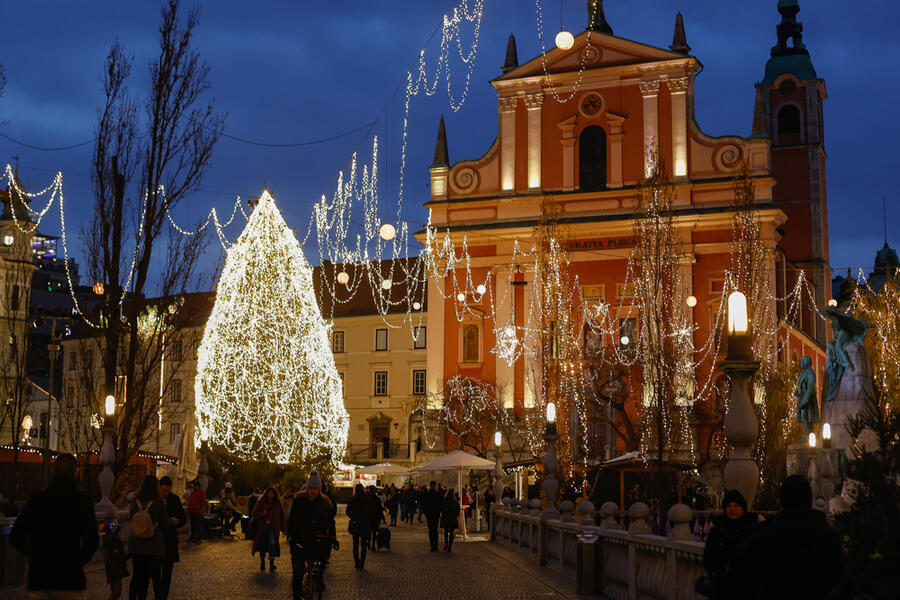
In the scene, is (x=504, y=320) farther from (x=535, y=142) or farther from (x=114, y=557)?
(x=114, y=557)

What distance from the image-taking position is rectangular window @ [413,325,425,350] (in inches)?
2635

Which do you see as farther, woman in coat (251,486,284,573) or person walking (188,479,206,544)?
person walking (188,479,206,544)

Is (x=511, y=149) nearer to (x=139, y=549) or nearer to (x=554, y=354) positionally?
(x=554, y=354)

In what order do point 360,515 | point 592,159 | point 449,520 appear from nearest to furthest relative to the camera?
point 360,515 → point 449,520 → point 592,159

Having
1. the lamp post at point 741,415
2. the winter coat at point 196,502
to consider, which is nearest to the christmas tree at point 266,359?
the winter coat at point 196,502

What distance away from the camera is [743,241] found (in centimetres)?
3916

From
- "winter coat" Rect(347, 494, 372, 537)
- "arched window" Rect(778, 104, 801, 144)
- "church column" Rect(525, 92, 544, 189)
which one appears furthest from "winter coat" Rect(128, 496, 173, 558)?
"arched window" Rect(778, 104, 801, 144)

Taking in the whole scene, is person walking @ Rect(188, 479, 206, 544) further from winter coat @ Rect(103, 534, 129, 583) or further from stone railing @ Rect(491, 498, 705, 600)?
winter coat @ Rect(103, 534, 129, 583)

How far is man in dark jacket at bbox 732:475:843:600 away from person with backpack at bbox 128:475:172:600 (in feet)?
24.1

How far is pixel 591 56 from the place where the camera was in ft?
160

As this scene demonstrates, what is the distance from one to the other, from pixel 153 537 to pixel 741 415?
5971 mm

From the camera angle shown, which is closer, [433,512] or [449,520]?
[449,520]

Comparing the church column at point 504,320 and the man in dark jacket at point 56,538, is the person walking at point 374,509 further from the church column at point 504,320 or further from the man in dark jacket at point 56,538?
the church column at point 504,320

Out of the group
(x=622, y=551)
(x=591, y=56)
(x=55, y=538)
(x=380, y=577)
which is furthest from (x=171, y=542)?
(x=591, y=56)
